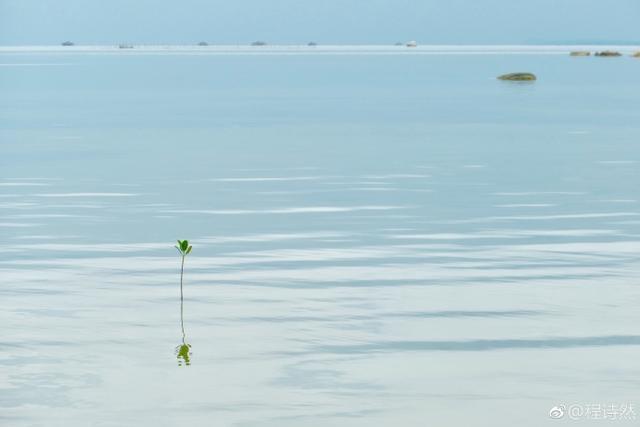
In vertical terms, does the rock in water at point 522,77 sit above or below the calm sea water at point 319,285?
above

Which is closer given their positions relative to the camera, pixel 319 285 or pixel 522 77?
pixel 319 285

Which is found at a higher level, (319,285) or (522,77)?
(522,77)

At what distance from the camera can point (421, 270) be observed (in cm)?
2434

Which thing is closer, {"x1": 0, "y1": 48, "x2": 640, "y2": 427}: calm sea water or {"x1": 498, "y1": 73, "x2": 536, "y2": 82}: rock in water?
{"x1": 0, "y1": 48, "x2": 640, "y2": 427}: calm sea water

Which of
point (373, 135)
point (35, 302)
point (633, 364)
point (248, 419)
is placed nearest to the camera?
point (248, 419)

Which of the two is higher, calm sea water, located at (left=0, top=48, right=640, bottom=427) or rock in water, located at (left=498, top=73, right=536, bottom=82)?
rock in water, located at (left=498, top=73, right=536, bottom=82)

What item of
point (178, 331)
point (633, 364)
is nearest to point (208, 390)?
point (178, 331)

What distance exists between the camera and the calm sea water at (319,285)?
634 inches

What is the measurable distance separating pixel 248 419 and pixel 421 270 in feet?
31.5

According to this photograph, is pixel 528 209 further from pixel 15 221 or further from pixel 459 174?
pixel 15 221

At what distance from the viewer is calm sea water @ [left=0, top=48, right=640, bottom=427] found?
1611cm

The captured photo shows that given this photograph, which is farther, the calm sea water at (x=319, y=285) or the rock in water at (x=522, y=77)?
the rock in water at (x=522, y=77)

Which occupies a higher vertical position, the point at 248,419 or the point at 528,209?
the point at 528,209

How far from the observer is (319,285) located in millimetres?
22969
